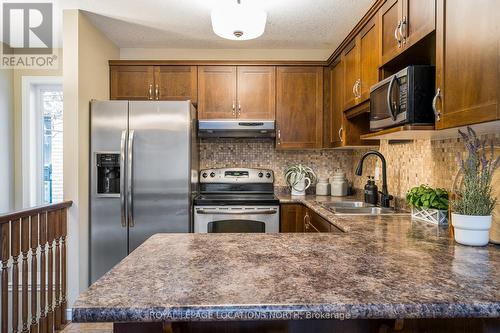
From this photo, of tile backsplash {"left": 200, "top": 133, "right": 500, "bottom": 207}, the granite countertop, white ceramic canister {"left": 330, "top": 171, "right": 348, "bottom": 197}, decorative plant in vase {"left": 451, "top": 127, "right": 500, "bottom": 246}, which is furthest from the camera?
white ceramic canister {"left": 330, "top": 171, "right": 348, "bottom": 197}

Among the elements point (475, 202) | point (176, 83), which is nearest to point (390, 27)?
point (475, 202)

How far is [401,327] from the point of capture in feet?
3.04

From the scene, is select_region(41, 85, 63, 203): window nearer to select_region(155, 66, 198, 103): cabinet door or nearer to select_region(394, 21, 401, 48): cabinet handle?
select_region(155, 66, 198, 103): cabinet door

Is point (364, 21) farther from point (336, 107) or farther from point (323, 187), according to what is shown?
point (323, 187)

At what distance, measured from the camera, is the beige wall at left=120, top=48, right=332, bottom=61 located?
11.5 feet

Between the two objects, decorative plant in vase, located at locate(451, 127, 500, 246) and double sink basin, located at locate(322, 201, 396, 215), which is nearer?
decorative plant in vase, located at locate(451, 127, 500, 246)

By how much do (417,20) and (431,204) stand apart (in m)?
0.96

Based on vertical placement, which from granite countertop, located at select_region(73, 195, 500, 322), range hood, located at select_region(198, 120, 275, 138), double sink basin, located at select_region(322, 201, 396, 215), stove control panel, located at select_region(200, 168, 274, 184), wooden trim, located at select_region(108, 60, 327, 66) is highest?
wooden trim, located at select_region(108, 60, 327, 66)

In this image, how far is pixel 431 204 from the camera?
178 centimetres

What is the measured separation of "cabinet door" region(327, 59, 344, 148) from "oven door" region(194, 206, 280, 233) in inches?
34.9

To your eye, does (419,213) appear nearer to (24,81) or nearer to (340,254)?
(340,254)

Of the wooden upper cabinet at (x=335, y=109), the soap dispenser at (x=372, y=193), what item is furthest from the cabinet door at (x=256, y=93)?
the soap dispenser at (x=372, y=193)

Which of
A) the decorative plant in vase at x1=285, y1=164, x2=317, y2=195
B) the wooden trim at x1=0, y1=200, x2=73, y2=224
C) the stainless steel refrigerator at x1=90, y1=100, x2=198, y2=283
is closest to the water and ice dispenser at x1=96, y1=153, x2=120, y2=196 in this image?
the stainless steel refrigerator at x1=90, y1=100, x2=198, y2=283

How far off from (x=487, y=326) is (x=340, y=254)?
0.44 m
